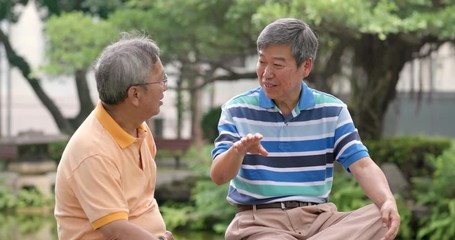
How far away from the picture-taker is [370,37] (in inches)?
448

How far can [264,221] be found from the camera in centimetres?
385

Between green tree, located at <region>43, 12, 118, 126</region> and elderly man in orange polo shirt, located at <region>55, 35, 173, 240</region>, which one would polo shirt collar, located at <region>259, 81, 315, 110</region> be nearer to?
elderly man in orange polo shirt, located at <region>55, 35, 173, 240</region>

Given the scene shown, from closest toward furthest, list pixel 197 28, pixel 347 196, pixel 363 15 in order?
1. pixel 363 15
2. pixel 347 196
3. pixel 197 28

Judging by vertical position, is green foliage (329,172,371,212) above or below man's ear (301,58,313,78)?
below

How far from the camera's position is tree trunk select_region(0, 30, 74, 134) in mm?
18719

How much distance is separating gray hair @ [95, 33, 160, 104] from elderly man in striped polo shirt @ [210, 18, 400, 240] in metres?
0.47

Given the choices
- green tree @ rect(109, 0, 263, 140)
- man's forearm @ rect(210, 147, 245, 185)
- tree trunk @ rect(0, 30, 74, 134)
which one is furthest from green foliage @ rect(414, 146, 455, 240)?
tree trunk @ rect(0, 30, 74, 134)

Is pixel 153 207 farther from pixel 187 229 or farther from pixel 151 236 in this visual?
pixel 187 229

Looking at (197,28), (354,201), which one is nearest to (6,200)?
(197,28)

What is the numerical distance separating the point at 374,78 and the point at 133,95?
27.8 ft

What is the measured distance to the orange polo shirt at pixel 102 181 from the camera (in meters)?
3.44

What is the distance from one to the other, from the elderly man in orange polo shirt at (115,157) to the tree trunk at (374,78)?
7.92 m

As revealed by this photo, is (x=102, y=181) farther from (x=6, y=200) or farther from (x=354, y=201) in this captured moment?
(x=6, y=200)

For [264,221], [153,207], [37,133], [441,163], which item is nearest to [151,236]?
[153,207]
